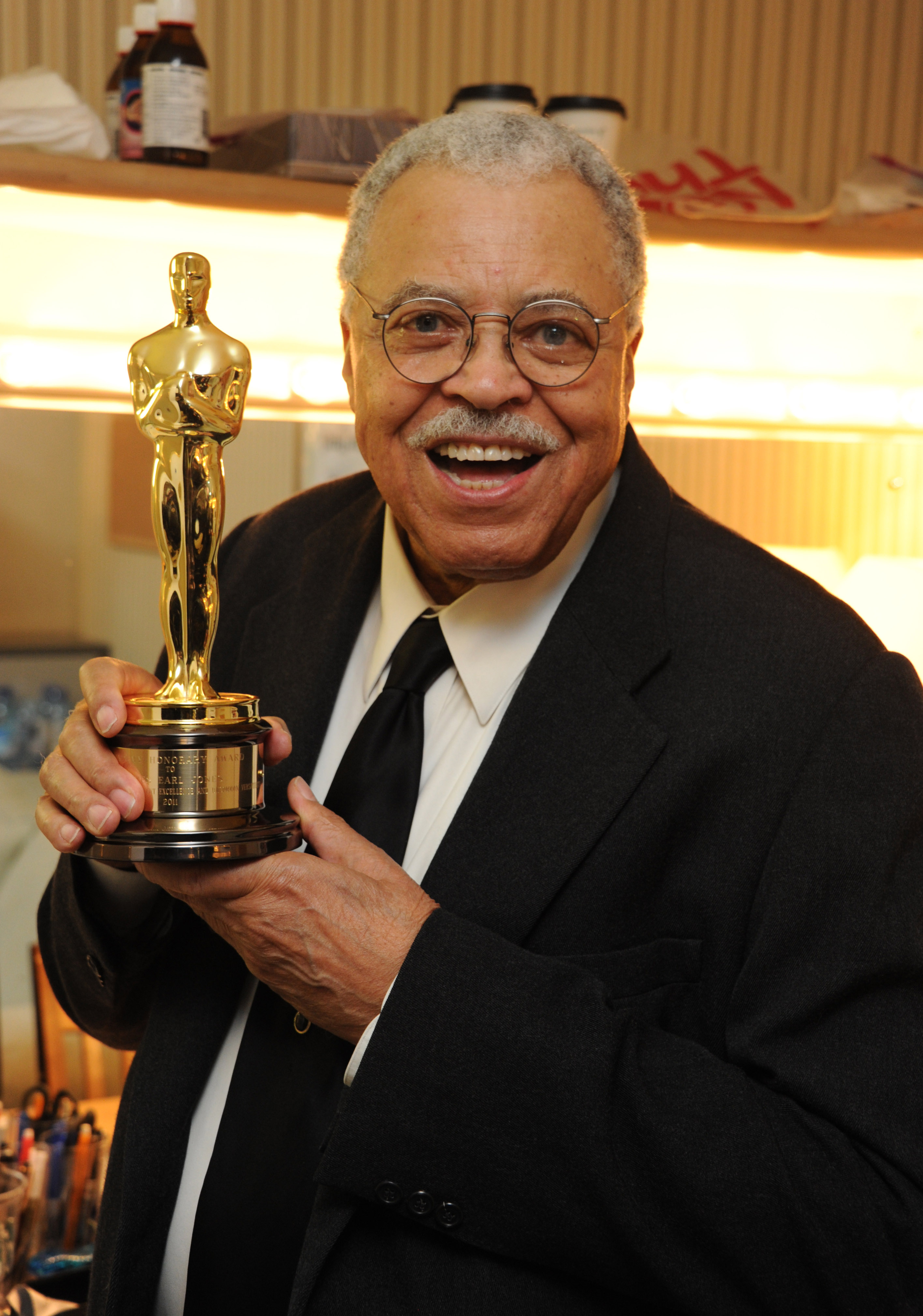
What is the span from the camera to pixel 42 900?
1.37m

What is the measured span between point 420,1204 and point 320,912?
0.81 ft

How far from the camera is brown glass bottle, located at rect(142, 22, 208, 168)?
61.5 inches

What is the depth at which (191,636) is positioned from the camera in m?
1.01

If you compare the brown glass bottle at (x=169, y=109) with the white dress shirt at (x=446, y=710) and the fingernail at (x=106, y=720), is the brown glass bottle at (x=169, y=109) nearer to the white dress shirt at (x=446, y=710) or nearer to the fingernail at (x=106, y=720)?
the white dress shirt at (x=446, y=710)

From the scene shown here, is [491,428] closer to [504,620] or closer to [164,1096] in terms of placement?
[504,620]

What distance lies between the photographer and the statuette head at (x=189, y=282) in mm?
985

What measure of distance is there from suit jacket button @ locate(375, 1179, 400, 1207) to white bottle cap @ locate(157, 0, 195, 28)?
1.32 m

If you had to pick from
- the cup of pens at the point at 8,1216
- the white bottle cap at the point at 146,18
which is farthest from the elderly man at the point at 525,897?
the white bottle cap at the point at 146,18

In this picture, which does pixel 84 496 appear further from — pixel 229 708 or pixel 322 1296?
pixel 322 1296

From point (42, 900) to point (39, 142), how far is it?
0.93m

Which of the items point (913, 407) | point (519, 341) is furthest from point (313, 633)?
point (913, 407)

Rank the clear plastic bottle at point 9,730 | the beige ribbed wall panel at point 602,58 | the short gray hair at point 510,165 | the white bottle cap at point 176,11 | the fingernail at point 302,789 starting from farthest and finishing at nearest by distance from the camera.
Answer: the beige ribbed wall panel at point 602,58 → the clear plastic bottle at point 9,730 → the white bottle cap at point 176,11 → the short gray hair at point 510,165 → the fingernail at point 302,789

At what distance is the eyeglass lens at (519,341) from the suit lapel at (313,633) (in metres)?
0.30

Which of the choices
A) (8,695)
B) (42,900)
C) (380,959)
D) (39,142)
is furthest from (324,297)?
(380,959)
